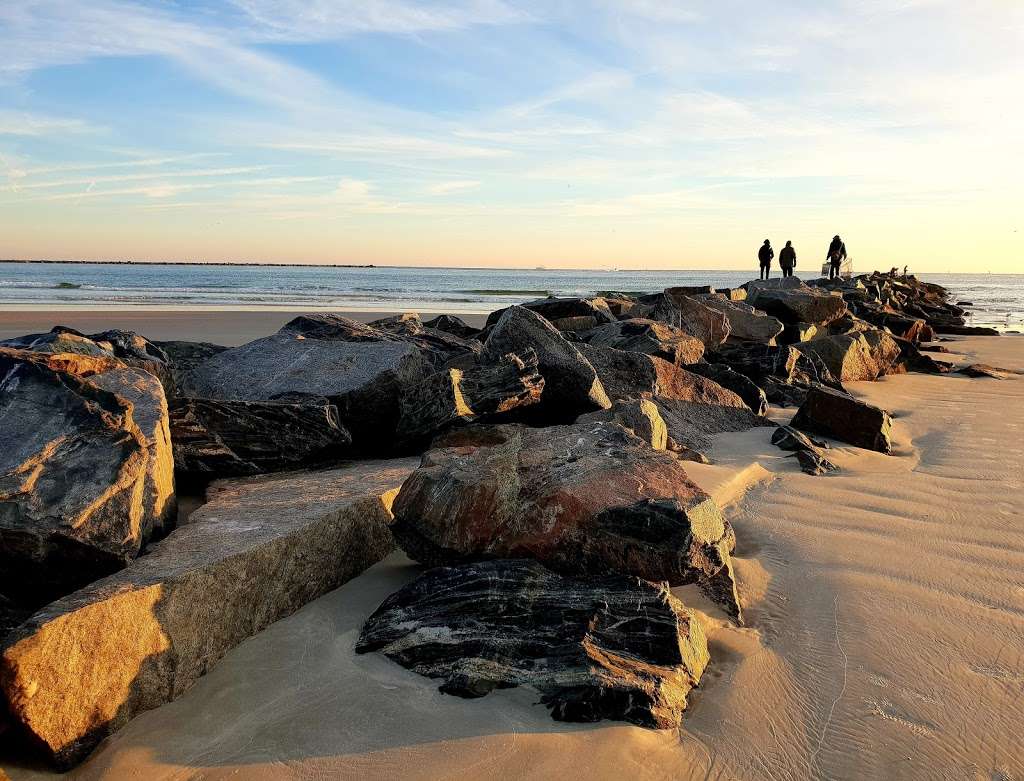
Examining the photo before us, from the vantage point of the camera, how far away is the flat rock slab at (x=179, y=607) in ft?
6.86

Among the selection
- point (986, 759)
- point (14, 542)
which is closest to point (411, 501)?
point (14, 542)

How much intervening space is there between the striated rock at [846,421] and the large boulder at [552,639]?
3.55 metres

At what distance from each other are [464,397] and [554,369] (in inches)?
28.9

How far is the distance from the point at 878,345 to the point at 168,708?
32.1 feet

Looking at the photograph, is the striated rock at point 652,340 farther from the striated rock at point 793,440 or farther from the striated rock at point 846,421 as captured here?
the striated rock at point 793,440

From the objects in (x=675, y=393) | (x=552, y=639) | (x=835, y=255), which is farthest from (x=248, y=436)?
(x=835, y=255)

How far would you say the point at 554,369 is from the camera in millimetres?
4836

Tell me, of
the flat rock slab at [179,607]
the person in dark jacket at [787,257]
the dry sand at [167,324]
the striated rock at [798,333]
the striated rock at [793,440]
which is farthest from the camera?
the person in dark jacket at [787,257]

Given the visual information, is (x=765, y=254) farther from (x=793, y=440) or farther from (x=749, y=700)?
(x=749, y=700)

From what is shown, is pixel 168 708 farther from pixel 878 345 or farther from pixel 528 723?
pixel 878 345

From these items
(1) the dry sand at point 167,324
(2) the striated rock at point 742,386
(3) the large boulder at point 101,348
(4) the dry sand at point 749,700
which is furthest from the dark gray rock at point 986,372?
(1) the dry sand at point 167,324

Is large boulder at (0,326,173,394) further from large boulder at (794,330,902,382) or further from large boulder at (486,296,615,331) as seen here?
large boulder at (794,330,902,382)

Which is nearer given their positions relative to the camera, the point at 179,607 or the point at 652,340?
the point at 179,607

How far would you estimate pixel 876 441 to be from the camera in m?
5.62
